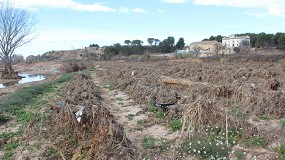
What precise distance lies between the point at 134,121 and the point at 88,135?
2.81 metres

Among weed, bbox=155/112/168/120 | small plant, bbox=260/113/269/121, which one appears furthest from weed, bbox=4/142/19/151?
small plant, bbox=260/113/269/121

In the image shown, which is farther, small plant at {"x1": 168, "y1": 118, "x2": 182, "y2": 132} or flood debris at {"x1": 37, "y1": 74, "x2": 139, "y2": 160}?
small plant at {"x1": 168, "y1": 118, "x2": 182, "y2": 132}

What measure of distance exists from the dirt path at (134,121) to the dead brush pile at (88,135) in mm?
847

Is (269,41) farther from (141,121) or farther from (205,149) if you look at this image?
(205,149)

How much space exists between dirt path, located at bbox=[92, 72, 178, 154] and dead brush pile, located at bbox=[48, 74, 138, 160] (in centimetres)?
85

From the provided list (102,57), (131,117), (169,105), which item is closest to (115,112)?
(131,117)

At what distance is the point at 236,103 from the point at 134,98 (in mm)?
4112

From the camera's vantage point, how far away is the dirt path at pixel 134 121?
7.32 m

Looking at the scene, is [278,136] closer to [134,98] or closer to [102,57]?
[134,98]

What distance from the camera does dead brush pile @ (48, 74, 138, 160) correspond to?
5512mm

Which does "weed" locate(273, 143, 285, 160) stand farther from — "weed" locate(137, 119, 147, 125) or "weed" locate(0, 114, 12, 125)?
"weed" locate(0, 114, 12, 125)

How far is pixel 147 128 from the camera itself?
807 cm

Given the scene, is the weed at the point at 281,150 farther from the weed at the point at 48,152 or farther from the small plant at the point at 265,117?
the weed at the point at 48,152

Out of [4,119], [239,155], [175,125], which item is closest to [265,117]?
[175,125]
